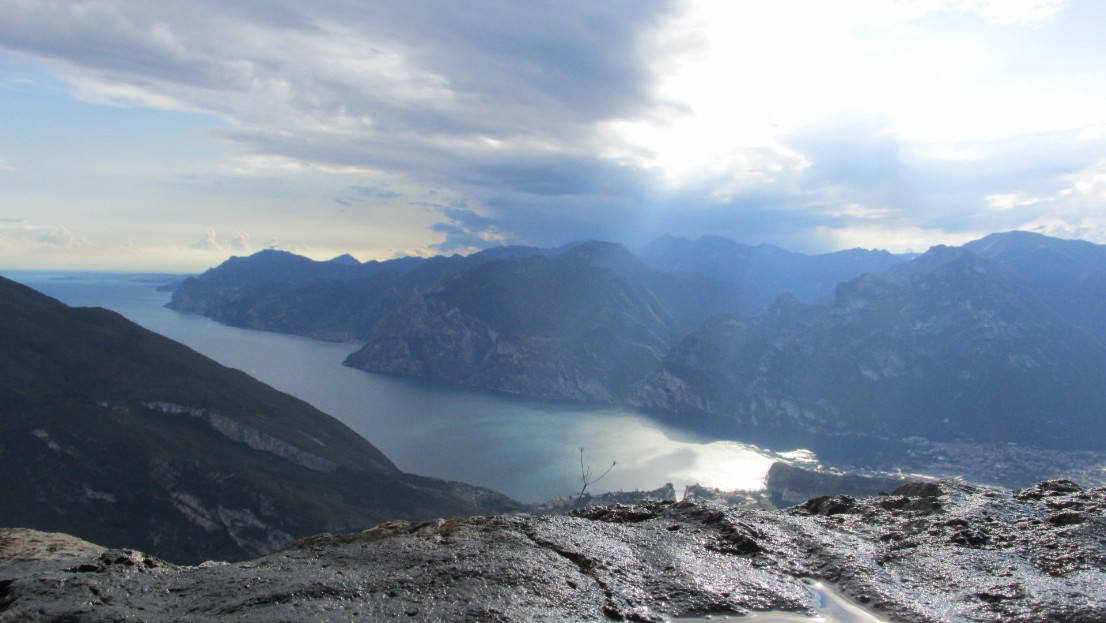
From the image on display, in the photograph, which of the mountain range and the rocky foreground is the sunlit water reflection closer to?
the rocky foreground

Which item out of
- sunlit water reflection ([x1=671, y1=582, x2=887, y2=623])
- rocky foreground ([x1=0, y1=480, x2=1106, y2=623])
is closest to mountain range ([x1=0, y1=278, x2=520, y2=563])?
rocky foreground ([x1=0, y1=480, x2=1106, y2=623])

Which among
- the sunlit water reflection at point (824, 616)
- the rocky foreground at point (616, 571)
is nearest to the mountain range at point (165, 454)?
the rocky foreground at point (616, 571)

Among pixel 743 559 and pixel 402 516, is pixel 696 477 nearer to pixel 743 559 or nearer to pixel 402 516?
pixel 402 516

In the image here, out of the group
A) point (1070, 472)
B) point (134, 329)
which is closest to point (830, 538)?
point (134, 329)

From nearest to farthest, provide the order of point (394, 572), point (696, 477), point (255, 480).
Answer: point (394, 572), point (255, 480), point (696, 477)

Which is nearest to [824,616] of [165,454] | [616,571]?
[616,571]

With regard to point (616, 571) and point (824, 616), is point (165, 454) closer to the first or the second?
point (616, 571)
